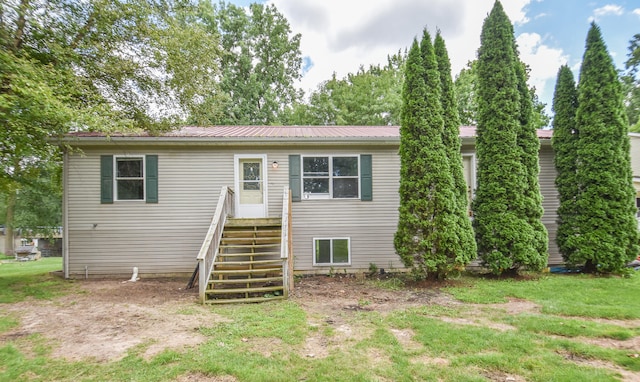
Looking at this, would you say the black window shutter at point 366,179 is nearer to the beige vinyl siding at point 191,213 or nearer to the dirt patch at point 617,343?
the beige vinyl siding at point 191,213

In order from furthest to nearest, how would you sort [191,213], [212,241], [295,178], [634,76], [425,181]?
[634,76], [295,178], [191,213], [425,181], [212,241]

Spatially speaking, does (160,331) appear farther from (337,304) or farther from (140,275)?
(140,275)

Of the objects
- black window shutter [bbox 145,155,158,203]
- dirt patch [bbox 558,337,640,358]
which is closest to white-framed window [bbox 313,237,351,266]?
black window shutter [bbox 145,155,158,203]

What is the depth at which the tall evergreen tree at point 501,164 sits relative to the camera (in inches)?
252

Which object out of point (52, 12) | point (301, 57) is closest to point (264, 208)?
point (52, 12)

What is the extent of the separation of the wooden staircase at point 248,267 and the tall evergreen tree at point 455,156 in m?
3.73

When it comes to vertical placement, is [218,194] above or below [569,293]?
above

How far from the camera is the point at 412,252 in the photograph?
19.7 ft

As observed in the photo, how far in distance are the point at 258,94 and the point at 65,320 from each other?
17692 millimetres

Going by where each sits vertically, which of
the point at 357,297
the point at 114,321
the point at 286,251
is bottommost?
the point at 357,297

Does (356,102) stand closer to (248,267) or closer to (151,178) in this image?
(151,178)

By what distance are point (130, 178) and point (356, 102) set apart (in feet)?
52.5

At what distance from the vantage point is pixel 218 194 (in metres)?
7.54

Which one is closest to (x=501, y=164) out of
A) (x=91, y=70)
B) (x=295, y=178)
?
(x=295, y=178)
